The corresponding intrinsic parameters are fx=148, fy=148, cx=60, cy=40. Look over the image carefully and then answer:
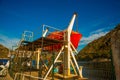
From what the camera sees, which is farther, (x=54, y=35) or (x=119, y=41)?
(x=54, y=35)

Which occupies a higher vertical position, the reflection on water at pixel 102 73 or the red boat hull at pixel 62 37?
the red boat hull at pixel 62 37

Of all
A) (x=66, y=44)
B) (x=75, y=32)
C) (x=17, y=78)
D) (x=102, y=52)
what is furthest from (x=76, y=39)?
(x=102, y=52)

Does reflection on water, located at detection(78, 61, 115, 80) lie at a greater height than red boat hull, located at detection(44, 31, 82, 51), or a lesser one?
lesser

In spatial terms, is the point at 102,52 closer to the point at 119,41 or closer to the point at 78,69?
the point at 78,69

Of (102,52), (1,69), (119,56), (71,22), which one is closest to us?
(119,56)

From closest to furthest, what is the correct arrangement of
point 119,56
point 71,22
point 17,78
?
point 119,56 → point 17,78 → point 71,22

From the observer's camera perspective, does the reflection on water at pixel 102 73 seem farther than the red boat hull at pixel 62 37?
No

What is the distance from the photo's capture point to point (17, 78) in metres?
14.4

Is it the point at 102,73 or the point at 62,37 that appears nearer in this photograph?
the point at 62,37

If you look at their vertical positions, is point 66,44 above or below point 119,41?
above

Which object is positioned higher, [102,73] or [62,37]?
[62,37]

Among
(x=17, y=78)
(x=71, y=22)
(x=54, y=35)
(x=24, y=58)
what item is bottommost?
Answer: (x=17, y=78)

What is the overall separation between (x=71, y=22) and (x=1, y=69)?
1291 cm

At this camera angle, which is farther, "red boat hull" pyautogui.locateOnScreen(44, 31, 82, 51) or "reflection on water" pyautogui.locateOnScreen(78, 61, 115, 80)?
"red boat hull" pyautogui.locateOnScreen(44, 31, 82, 51)
